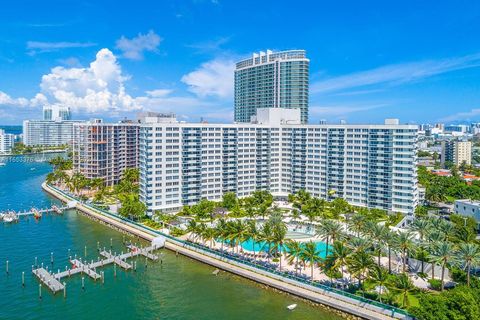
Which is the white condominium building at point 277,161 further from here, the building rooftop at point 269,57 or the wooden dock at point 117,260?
the building rooftop at point 269,57

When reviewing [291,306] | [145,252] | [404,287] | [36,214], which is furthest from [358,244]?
[36,214]

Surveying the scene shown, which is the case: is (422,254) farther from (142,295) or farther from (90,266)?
(90,266)

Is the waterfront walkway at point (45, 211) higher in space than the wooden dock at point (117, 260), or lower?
higher

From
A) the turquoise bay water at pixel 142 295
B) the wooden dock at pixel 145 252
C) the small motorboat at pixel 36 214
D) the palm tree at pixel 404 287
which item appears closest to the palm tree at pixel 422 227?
the palm tree at pixel 404 287

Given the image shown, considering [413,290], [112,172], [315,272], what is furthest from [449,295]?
[112,172]

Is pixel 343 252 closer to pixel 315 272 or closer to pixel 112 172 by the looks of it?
pixel 315 272

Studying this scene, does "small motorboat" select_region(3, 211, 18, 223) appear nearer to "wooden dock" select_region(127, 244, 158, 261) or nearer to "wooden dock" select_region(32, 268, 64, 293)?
"wooden dock" select_region(32, 268, 64, 293)
